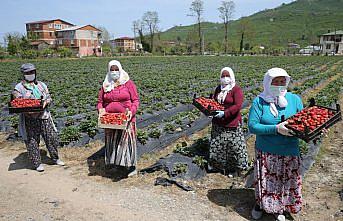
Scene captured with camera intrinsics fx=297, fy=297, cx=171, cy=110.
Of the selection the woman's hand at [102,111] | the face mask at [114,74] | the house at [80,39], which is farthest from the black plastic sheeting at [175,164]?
the house at [80,39]

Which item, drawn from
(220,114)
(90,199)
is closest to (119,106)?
(90,199)

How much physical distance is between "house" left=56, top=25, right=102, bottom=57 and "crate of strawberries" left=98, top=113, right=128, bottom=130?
231 feet

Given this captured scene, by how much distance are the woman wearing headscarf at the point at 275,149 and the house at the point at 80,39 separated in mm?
72088

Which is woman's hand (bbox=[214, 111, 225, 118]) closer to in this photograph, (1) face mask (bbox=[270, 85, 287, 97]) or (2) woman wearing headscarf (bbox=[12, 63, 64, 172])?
(1) face mask (bbox=[270, 85, 287, 97])

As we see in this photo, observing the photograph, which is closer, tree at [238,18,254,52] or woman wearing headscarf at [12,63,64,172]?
woman wearing headscarf at [12,63,64,172]

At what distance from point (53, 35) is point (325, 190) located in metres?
85.7

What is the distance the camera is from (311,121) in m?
3.43

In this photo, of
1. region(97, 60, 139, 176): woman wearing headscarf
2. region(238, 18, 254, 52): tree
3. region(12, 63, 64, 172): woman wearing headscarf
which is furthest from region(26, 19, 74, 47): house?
region(97, 60, 139, 176): woman wearing headscarf

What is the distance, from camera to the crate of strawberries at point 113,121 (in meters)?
4.86

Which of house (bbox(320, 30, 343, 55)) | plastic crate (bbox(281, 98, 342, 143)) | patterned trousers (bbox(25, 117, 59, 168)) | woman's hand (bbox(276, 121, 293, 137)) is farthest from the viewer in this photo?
house (bbox(320, 30, 343, 55))

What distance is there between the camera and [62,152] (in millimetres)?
6703

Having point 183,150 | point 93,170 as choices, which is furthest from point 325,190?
point 93,170

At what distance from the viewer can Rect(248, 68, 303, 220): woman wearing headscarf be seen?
142 inches

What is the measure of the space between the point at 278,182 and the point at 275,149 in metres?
0.47
